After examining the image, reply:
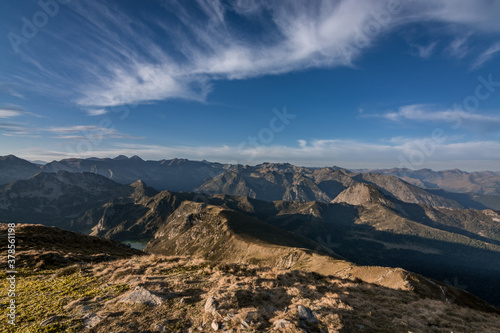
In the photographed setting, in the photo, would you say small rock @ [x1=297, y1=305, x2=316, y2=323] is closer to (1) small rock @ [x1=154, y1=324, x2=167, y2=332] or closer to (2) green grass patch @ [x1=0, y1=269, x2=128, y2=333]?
(1) small rock @ [x1=154, y1=324, x2=167, y2=332]

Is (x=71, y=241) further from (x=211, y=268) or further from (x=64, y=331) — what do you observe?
(x=64, y=331)

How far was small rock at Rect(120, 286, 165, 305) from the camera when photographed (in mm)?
14086

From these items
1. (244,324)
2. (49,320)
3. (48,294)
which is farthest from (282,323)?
(48,294)

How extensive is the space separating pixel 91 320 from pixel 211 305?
6.73 metres

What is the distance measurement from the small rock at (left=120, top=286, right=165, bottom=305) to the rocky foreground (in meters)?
0.06

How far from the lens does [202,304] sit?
14156mm

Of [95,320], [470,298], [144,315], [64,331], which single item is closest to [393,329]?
[144,315]

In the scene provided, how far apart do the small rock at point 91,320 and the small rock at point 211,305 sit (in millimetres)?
5976

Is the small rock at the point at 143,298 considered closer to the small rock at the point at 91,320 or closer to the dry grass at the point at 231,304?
the dry grass at the point at 231,304

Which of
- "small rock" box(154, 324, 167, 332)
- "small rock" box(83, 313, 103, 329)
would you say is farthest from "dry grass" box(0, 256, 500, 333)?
"small rock" box(83, 313, 103, 329)

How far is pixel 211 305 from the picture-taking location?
13.5m

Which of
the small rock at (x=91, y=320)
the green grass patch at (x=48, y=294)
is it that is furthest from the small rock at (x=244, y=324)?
the green grass patch at (x=48, y=294)

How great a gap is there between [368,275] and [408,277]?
1434cm

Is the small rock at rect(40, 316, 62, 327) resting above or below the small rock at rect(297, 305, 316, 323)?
above
